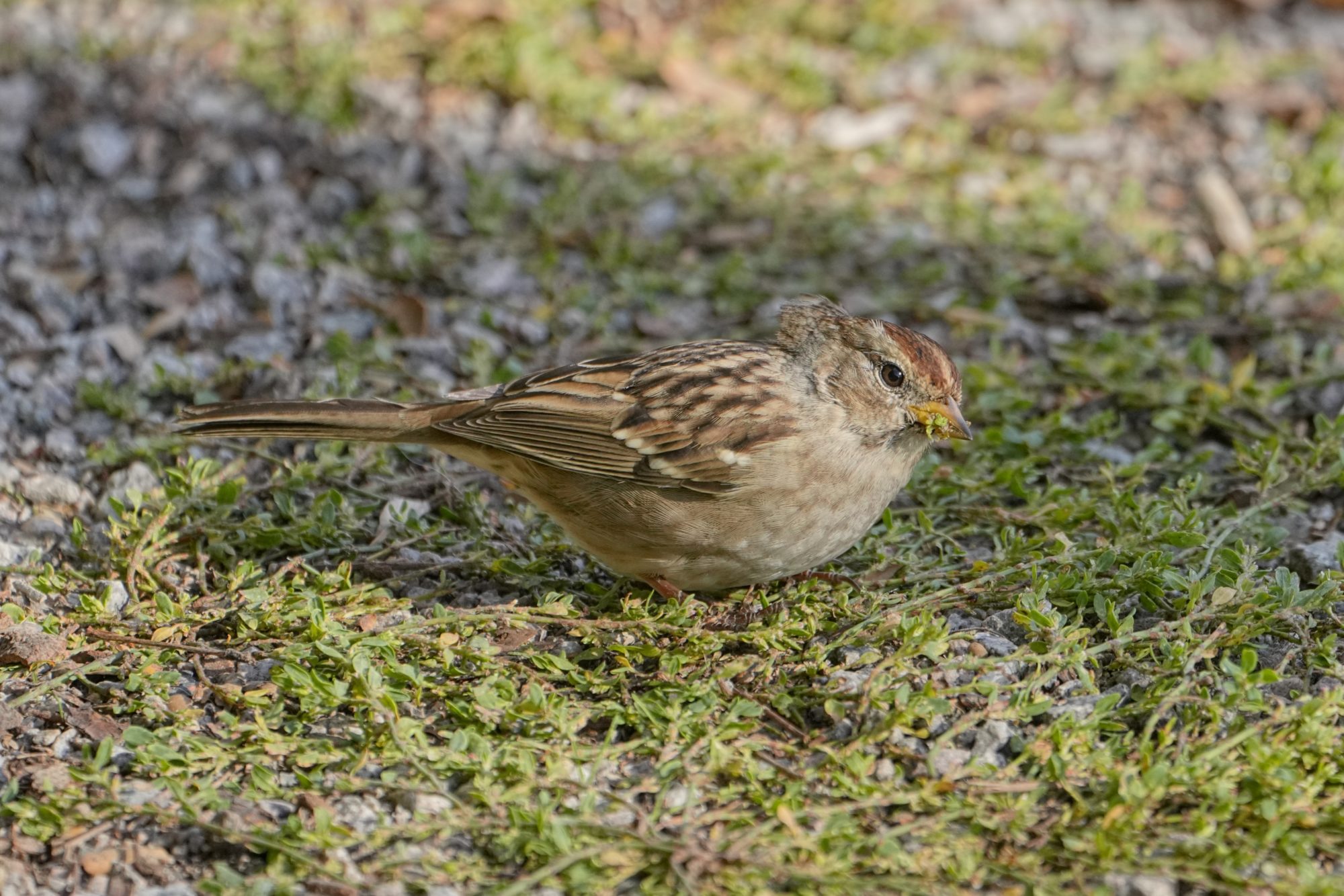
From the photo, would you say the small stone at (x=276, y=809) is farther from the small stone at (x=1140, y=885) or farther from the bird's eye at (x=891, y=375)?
the bird's eye at (x=891, y=375)

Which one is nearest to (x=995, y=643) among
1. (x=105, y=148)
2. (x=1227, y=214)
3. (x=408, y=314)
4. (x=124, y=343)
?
(x=408, y=314)

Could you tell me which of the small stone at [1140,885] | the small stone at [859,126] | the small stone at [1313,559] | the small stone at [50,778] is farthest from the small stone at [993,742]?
the small stone at [859,126]

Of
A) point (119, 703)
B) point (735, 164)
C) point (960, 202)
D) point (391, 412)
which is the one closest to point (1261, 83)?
point (960, 202)

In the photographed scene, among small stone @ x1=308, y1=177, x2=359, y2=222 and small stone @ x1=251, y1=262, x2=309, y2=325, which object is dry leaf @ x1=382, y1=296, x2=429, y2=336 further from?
small stone @ x1=308, y1=177, x2=359, y2=222

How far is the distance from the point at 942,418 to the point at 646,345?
2045mm

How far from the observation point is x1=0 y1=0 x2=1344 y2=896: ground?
3457 millimetres

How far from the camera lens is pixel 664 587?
441cm

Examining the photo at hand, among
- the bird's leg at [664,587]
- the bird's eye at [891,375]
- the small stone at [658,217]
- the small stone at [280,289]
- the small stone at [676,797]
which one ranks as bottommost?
the small stone at [676,797]

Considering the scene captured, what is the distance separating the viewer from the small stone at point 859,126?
773 cm

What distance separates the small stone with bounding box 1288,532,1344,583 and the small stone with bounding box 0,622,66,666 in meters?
3.53

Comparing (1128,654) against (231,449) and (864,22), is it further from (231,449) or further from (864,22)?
(864,22)

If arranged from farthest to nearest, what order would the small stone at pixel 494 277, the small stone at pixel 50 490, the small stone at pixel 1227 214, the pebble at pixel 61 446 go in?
the small stone at pixel 1227 214 → the small stone at pixel 494 277 → the pebble at pixel 61 446 → the small stone at pixel 50 490

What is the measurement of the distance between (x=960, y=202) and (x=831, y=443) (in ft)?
11.0

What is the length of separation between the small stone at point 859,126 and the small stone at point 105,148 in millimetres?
3400
